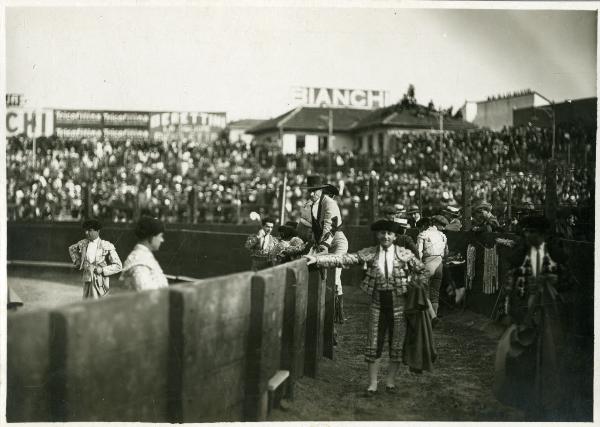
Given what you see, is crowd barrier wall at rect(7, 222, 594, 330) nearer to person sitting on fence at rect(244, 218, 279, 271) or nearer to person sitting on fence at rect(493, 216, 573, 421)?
person sitting on fence at rect(493, 216, 573, 421)

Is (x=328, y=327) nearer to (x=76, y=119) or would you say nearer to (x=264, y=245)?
(x=264, y=245)

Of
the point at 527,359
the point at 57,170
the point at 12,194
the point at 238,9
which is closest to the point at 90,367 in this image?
the point at 527,359

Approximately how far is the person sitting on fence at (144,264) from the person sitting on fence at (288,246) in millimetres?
2995

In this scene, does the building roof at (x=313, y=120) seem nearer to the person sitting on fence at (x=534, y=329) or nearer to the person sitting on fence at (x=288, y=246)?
the person sitting on fence at (x=288, y=246)

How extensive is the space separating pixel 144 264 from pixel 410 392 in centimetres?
279

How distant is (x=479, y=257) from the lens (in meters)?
9.88

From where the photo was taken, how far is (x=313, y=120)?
1417 inches

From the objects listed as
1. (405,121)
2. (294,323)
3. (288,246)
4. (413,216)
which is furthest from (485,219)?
(405,121)

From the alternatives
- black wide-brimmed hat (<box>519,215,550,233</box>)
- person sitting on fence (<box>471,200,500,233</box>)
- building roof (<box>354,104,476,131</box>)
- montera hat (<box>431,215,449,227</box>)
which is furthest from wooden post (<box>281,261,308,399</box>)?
building roof (<box>354,104,476,131</box>)

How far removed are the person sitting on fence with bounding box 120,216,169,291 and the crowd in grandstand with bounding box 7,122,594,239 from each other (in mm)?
11545

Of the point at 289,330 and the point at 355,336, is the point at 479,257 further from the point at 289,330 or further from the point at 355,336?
the point at 289,330

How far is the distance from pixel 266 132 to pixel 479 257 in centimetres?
3013

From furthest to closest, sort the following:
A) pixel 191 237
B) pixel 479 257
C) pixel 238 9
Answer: pixel 191 237
pixel 479 257
pixel 238 9

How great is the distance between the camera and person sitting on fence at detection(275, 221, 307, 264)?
306 inches
